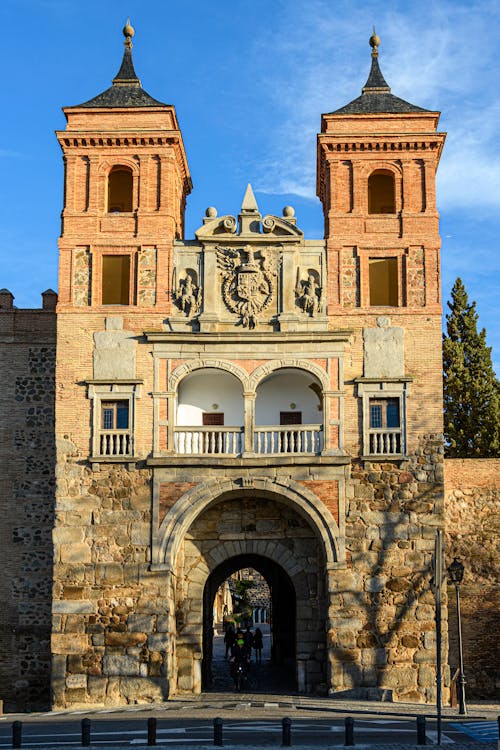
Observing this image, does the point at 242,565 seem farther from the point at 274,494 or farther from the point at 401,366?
the point at 401,366

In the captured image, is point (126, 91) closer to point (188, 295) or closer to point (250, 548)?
point (188, 295)

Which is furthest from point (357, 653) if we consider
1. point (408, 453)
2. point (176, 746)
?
point (176, 746)

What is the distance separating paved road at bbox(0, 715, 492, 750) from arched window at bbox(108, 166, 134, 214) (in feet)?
46.2

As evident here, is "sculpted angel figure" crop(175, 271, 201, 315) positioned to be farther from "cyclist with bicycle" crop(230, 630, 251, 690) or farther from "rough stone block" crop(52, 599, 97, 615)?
"cyclist with bicycle" crop(230, 630, 251, 690)

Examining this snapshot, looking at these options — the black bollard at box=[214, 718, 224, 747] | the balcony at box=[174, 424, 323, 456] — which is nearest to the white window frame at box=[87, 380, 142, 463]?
the balcony at box=[174, 424, 323, 456]

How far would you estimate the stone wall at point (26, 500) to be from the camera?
96.8 ft

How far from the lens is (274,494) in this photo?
2689 centimetres

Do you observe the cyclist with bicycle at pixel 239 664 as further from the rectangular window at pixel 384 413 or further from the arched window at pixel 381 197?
the arched window at pixel 381 197

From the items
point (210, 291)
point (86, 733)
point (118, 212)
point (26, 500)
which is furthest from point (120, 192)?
point (86, 733)

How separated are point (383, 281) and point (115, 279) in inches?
263

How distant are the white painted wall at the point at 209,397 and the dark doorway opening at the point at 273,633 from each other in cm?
425

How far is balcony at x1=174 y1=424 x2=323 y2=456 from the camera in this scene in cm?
2689

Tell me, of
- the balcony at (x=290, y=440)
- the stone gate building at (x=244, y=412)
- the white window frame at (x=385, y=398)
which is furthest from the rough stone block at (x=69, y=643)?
the white window frame at (x=385, y=398)

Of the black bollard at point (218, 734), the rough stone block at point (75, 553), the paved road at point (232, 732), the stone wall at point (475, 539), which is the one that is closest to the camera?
the black bollard at point (218, 734)
